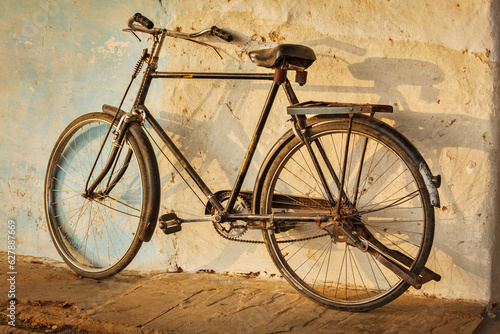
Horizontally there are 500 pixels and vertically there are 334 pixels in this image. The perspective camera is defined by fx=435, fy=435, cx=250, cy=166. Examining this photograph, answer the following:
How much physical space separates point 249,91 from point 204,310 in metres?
1.42

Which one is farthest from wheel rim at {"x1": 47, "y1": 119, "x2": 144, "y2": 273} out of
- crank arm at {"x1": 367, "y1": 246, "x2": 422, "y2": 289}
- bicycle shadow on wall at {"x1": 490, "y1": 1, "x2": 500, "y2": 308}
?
bicycle shadow on wall at {"x1": 490, "y1": 1, "x2": 500, "y2": 308}

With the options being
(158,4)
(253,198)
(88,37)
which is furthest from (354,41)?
(88,37)

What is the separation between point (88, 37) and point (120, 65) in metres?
0.35

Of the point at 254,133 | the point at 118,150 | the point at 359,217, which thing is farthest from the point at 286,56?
the point at 118,150

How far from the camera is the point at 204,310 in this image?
255 cm

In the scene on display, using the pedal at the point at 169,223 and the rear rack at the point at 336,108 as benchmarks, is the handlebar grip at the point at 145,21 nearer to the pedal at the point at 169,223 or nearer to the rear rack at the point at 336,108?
the rear rack at the point at 336,108

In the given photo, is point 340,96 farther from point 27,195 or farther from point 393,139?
point 27,195

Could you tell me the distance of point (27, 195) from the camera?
3.46 meters

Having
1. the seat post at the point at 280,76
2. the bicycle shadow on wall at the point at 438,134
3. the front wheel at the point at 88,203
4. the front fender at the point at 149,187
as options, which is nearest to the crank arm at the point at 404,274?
the bicycle shadow on wall at the point at 438,134

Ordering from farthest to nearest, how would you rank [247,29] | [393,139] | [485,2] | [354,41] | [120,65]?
[120,65], [247,29], [354,41], [485,2], [393,139]

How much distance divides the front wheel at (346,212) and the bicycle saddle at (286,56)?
0.37 meters

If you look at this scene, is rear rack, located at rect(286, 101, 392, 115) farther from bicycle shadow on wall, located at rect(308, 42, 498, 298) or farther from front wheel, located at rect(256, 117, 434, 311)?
bicycle shadow on wall, located at rect(308, 42, 498, 298)

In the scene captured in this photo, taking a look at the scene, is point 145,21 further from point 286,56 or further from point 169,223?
point 169,223

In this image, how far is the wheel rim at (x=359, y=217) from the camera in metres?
2.64
